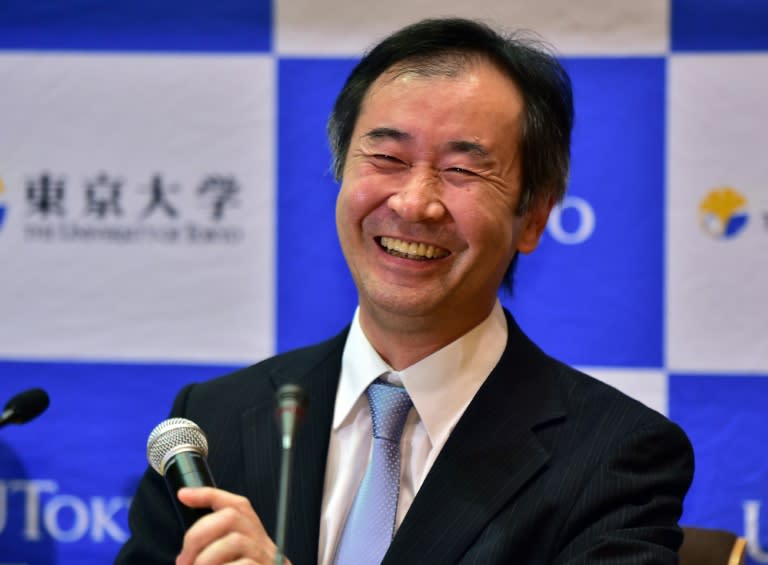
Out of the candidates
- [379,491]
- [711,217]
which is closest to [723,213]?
[711,217]

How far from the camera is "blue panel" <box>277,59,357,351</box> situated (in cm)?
309

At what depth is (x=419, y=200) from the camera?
1.97 m

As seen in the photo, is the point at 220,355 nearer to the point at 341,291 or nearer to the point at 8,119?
the point at 341,291

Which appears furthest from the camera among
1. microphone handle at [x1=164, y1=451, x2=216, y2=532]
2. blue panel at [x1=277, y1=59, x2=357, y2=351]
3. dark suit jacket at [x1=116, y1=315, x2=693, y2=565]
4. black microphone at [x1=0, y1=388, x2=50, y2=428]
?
blue panel at [x1=277, y1=59, x2=357, y2=351]

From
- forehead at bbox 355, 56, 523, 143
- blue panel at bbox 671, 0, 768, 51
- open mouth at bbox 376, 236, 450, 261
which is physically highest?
blue panel at bbox 671, 0, 768, 51

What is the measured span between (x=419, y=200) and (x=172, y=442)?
2.16 feet

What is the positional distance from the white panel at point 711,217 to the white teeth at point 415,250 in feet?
3.80

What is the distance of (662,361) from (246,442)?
1353 mm

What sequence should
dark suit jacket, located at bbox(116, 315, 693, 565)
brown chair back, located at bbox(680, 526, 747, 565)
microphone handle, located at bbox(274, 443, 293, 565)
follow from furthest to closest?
brown chair back, located at bbox(680, 526, 747, 565)
dark suit jacket, located at bbox(116, 315, 693, 565)
microphone handle, located at bbox(274, 443, 293, 565)

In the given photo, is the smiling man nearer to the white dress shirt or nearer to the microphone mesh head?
the white dress shirt

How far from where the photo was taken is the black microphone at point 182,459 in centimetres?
156

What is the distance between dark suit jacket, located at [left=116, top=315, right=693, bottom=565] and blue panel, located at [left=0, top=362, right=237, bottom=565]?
3.29ft

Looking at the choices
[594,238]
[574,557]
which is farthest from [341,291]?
[574,557]

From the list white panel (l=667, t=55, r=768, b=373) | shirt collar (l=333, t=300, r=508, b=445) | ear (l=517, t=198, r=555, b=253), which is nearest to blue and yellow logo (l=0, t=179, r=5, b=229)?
shirt collar (l=333, t=300, r=508, b=445)
